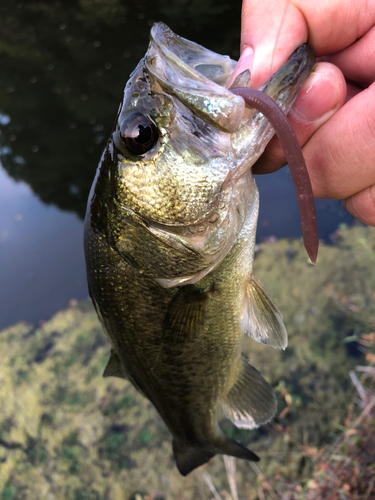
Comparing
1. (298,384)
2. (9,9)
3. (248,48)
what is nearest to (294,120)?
(248,48)

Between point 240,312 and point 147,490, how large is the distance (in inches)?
88.6

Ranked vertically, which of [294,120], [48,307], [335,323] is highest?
[294,120]

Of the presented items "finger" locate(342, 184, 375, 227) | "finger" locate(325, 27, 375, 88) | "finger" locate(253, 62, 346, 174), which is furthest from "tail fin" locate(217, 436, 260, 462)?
"finger" locate(325, 27, 375, 88)

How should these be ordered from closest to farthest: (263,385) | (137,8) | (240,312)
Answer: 1. (240,312)
2. (263,385)
3. (137,8)

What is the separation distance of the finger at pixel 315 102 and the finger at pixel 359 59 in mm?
290

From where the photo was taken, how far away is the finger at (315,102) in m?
1.31

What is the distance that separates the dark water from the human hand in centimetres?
227

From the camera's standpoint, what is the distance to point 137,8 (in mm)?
9328

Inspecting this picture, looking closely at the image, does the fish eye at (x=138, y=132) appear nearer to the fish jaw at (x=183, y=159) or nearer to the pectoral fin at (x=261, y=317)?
the fish jaw at (x=183, y=159)

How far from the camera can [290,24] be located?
136 centimetres

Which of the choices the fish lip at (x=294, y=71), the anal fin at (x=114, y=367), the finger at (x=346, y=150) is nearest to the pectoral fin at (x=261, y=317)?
the finger at (x=346, y=150)

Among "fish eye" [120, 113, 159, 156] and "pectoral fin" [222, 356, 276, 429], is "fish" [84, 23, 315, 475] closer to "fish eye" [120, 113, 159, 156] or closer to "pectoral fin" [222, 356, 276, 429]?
"fish eye" [120, 113, 159, 156]

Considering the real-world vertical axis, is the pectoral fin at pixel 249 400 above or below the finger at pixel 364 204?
below

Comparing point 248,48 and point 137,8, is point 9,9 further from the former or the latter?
point 248,48
